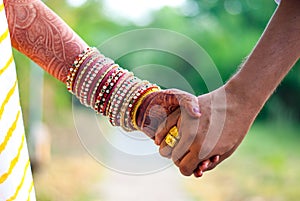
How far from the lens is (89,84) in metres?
1.35

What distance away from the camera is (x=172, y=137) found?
57.2 inches

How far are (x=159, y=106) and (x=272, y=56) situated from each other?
257 millimetres

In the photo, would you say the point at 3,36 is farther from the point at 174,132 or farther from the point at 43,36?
the point at 174,132

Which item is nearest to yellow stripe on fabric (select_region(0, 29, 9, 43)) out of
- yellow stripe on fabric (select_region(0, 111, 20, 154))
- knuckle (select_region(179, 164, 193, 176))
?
yellow stripe on fabric (select_region(0, 111, 20, 154))

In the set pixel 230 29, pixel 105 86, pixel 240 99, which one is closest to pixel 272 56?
pixel 240 99

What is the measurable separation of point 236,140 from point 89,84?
34 cm

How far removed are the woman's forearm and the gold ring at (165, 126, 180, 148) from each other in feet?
0.84

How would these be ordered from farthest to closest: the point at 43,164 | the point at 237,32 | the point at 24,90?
the point at 237,32
the point at 43,164
the point at 24,90

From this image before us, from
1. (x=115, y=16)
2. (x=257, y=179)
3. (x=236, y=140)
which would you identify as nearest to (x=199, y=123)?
(x=236, y=140)

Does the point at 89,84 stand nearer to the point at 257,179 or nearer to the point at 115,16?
the point at 257,179

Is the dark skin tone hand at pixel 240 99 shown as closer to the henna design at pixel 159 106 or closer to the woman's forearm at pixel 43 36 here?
the henna design at pixel 159 106

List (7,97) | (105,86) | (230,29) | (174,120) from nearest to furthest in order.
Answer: (7,97) < (105,86) < (174,120) < (230,29)

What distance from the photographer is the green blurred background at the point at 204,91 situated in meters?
5.88

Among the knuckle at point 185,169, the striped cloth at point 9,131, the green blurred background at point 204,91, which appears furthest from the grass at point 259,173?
the striped cloth at point 9,131
